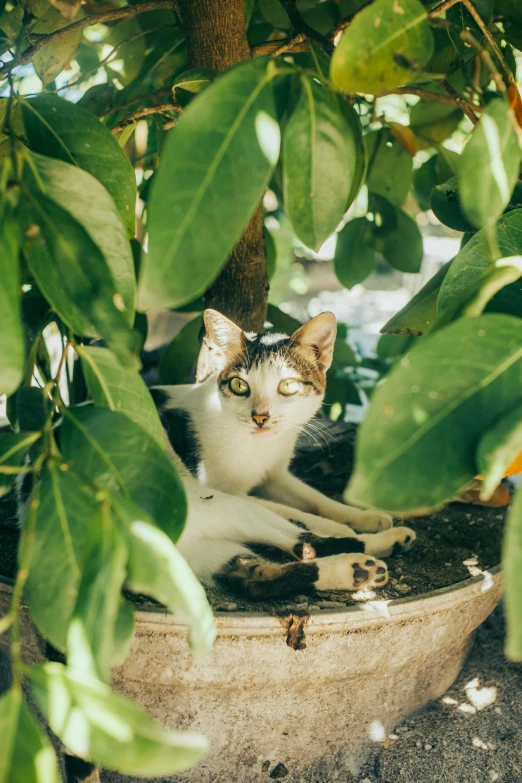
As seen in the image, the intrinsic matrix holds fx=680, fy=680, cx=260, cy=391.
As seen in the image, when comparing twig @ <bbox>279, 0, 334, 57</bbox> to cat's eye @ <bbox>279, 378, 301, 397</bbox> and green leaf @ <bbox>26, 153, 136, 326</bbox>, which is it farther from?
cat's eye @ <bbox>279, 378, 301, 397</bbox>

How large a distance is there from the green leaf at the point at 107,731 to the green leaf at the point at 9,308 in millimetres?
173

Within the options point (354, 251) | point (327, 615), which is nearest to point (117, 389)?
point (327, 615)

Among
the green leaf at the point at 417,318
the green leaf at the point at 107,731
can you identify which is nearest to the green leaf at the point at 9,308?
the green leaf at the point at 107,731

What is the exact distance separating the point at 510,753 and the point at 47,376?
0.90m

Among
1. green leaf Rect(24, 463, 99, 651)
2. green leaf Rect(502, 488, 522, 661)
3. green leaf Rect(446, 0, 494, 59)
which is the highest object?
green leaf Rect(446, 0, 494, 59)

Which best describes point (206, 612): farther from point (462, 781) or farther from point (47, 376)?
point (462, 781)

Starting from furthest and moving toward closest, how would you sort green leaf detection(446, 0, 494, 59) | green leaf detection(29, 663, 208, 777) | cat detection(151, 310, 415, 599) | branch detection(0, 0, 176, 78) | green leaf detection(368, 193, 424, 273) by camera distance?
green leaf detection(368, 193, 424, 273) → cat detection(151, 310, 415, 599) → green leaf detection(446, 0, 494, 59) → branch detection(0, 0, 176, 78) → green leaf detection(29, 663, 208, 777)

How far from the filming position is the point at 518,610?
34 cm

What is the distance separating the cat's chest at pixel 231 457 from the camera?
1.37 meters

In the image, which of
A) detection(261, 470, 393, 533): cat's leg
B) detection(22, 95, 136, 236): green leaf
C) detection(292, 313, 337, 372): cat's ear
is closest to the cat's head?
detection(292, 313, 337, 372): cat's ear

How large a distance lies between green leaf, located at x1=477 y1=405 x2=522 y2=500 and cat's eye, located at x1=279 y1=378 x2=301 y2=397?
972 mm

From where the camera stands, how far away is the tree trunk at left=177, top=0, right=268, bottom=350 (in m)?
1.09

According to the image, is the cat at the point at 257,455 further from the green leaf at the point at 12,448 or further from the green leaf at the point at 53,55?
the green leaf at the point at 12,448

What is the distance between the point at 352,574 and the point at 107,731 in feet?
2.31
